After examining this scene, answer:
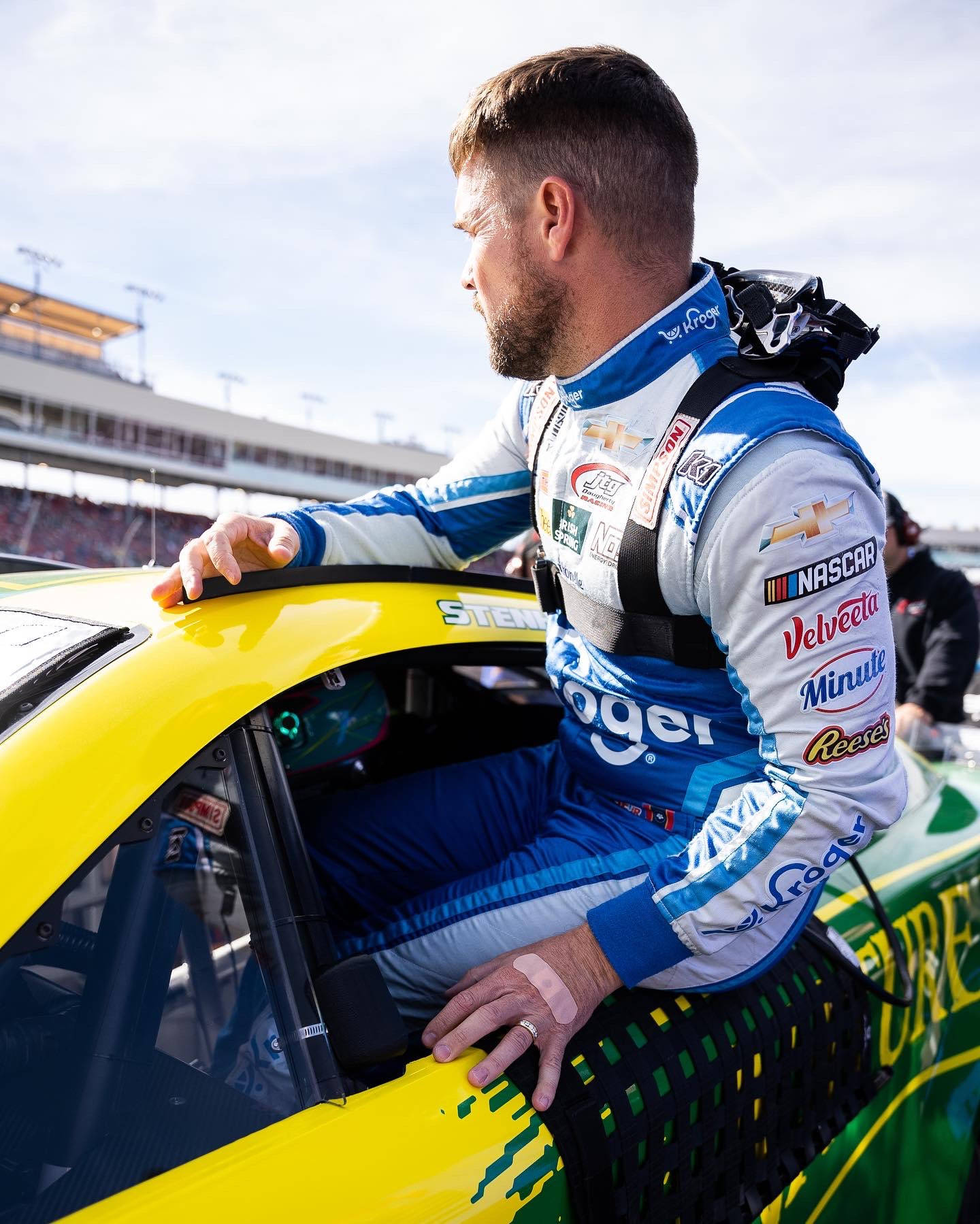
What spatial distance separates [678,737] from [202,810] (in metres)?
0.76

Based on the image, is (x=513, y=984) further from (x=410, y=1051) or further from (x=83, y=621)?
(x=83, y=621)

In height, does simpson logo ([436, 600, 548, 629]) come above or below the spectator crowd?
below

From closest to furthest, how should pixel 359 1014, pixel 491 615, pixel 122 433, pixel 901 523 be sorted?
pixel 359 1014, pixel 491 615, pixel 901 523, pixel 122 433

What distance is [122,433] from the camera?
111ft

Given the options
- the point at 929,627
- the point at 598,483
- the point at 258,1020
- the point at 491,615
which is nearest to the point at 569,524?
the point at 598,483

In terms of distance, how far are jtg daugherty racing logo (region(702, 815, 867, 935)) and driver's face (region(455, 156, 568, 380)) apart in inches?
34.9

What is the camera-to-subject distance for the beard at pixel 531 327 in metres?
1.53

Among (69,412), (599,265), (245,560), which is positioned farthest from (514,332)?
(69,412)

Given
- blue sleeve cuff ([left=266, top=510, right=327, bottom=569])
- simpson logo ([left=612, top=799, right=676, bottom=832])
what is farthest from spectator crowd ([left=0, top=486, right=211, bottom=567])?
simpson logo ([left=612, top=799, right=676, bottom=832])

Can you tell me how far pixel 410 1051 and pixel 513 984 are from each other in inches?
7.0

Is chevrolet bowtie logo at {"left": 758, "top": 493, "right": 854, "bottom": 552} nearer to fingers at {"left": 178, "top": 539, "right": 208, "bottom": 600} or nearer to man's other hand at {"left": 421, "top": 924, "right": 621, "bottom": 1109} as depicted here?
man's other hand at {"left": 421, "top": 924, "right": 621, "bottom": 1109}

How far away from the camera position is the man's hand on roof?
1300 millimetres

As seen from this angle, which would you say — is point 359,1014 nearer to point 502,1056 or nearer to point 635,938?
point 502,1056

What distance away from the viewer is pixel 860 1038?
154 cm
